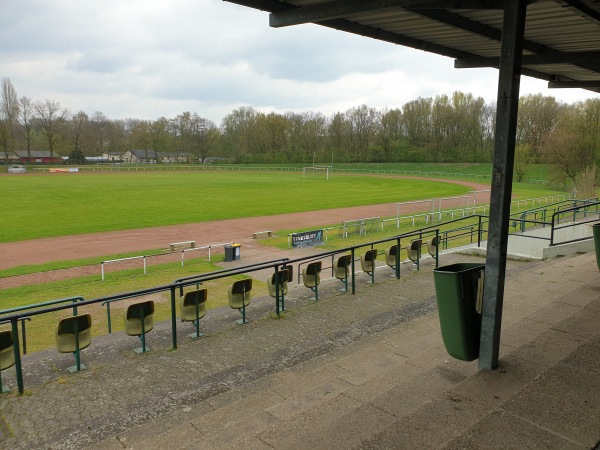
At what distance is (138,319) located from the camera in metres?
7.30

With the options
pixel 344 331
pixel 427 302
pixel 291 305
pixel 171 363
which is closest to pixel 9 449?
pixel 171 363

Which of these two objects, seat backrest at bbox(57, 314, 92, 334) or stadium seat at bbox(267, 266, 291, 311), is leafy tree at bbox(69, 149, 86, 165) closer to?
stadium seat at bbox(267, 266, 291, 311)

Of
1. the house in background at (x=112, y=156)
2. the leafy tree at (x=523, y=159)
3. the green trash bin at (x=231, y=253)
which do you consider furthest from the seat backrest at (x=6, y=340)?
the house in background at (x=112, y=156)

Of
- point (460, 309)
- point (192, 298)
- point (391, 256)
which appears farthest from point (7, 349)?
point (391, 256)

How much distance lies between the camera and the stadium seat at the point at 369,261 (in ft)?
36.0

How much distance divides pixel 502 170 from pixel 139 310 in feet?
18.4

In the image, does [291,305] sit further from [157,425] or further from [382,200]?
[382,200]

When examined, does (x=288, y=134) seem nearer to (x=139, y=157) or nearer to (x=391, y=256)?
(x=139, y=157)

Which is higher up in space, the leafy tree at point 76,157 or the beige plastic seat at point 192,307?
the leafy tree at point 76,157

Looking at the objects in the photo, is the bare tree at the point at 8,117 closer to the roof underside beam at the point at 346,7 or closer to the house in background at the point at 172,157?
the house in background at the point at 172,157

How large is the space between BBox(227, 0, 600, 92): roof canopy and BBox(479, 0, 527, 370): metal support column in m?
0.48

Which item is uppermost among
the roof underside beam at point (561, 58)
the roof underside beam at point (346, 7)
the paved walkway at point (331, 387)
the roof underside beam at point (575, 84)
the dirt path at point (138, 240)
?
the roof underside beam at point (575, 84)

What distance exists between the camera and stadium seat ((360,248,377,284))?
11.0m

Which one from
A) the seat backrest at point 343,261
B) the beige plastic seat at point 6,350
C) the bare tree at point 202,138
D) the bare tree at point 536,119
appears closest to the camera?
the beige plastic seat at point 6,350
